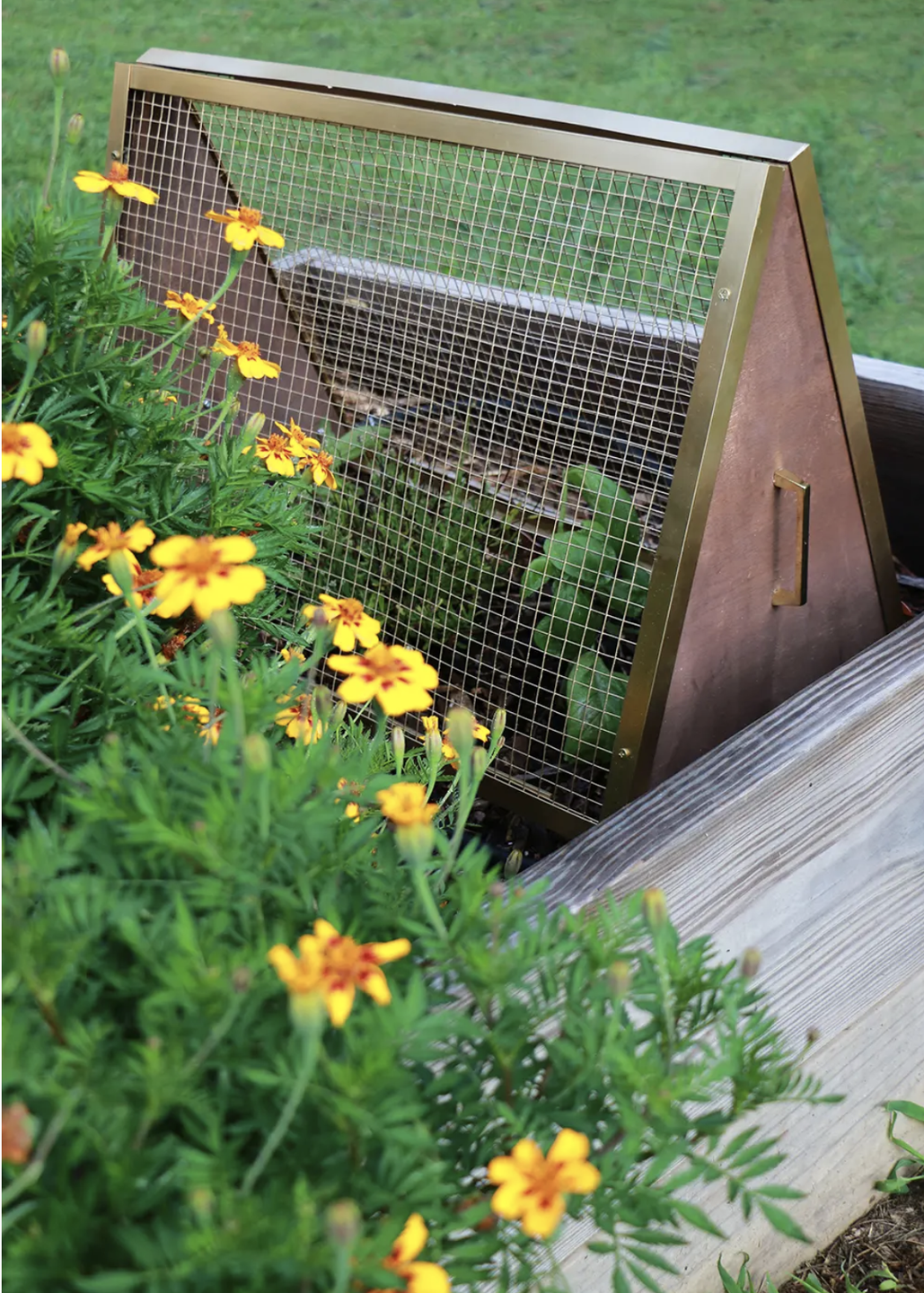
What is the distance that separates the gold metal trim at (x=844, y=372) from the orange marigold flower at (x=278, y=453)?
53cm

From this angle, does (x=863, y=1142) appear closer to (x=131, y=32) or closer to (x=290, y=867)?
(x=290, y=867)

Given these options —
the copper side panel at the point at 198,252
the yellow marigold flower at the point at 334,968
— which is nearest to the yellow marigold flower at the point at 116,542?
the yellow marigold flower at the point at 334,968

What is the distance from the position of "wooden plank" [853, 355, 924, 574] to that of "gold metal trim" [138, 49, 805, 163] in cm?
65

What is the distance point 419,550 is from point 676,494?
1.48 feet

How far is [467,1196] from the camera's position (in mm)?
572

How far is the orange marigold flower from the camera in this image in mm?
1032

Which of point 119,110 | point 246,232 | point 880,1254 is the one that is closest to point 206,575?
point 246,232

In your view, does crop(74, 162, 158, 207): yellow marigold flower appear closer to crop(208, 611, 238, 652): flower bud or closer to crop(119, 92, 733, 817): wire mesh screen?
crop(119, 92, 733, 817): wire mesh screen

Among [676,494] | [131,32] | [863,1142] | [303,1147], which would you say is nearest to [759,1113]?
[863,1142]

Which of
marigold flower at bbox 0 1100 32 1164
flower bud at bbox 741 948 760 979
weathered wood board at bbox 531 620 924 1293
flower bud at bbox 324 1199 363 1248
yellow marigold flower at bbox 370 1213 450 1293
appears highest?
flower bud at bbox 741 948 760 979

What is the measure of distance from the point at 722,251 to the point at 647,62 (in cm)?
418

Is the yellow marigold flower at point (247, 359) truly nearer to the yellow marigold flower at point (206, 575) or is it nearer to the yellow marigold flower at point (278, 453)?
the yellow marigold flower at point (278, 453)

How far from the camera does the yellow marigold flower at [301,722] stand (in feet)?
2.37

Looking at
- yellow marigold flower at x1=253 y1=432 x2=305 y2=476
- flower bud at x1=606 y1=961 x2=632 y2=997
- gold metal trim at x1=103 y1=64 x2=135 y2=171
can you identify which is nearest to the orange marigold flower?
yellow marigold flower at x1=253 y1=432 x2=305 y2=476
